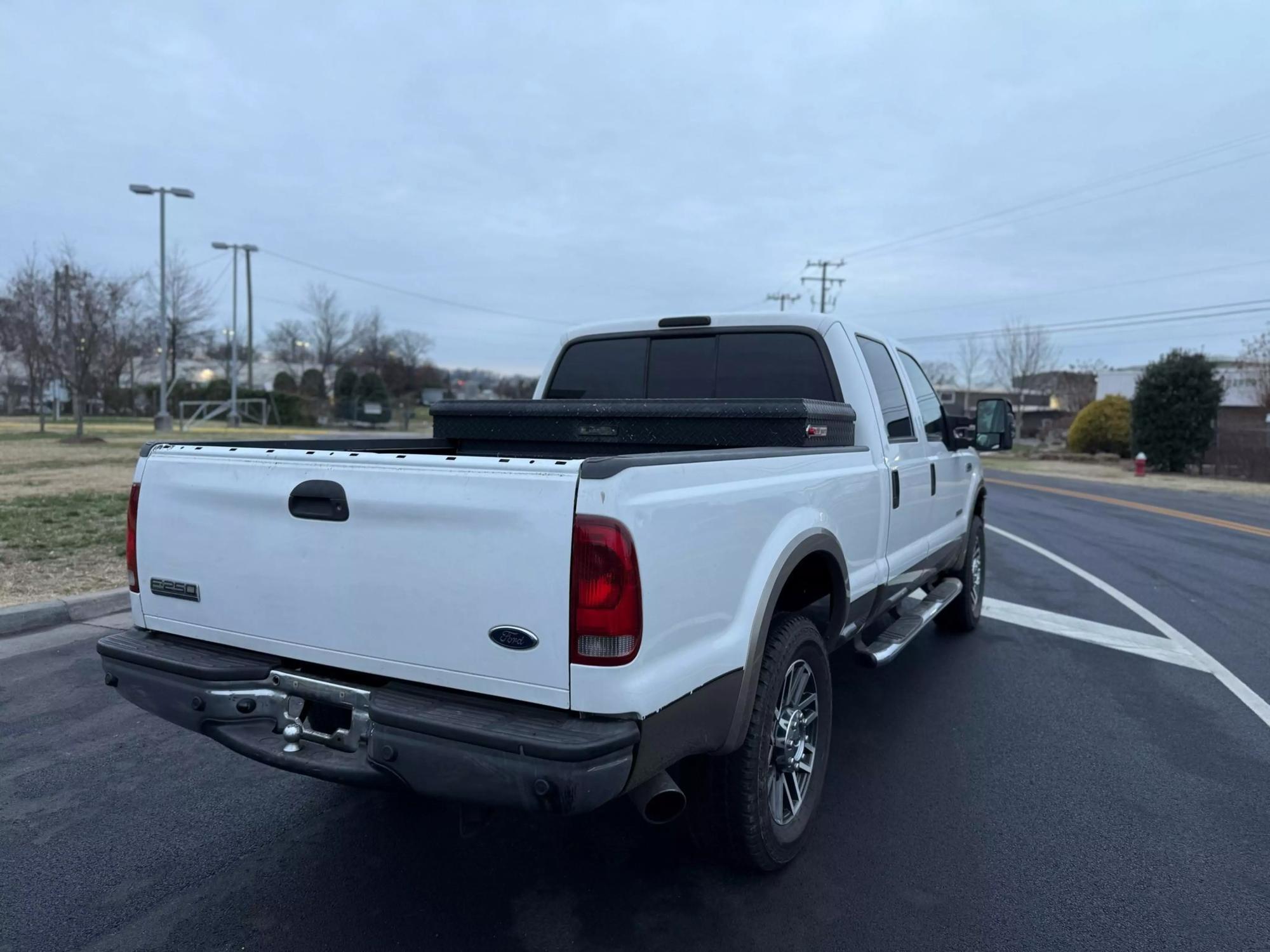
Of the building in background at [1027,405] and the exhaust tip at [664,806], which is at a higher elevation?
the building in background at [1027,405]

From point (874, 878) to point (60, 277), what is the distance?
26.9 metres

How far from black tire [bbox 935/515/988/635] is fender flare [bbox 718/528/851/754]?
133 inches

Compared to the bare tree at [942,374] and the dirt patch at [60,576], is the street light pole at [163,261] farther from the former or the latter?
the bare tree at [942,374]

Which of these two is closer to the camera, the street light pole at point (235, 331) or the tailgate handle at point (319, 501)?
the tailgate handle at point (319, 501)

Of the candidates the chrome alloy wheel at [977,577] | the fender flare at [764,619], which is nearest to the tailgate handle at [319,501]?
the fender flare at [764,619]

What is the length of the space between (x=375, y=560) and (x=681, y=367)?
8.48 feet

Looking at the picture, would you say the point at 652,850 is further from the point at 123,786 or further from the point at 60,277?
the point at 60,277

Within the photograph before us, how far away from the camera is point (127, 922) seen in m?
2.79

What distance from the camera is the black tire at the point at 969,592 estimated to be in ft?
20.8

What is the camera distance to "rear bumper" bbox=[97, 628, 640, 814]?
2.23 m

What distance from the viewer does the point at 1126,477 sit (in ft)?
86.5

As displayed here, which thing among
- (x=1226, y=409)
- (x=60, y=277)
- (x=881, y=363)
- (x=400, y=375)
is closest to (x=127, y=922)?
(x=881, y=363)

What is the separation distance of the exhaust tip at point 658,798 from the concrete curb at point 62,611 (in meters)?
5.44

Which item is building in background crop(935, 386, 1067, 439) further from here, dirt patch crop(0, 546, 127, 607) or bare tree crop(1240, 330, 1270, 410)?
dirt patch crop(0, 546, 127, 607)
